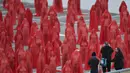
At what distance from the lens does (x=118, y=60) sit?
79.9 ft

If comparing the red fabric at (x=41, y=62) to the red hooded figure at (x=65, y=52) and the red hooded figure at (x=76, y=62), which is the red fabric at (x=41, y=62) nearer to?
the red hooded figure at (x=65, y=52)

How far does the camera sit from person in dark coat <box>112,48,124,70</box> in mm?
24247

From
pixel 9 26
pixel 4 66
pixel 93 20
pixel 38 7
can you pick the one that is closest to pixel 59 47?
pixel 4 66

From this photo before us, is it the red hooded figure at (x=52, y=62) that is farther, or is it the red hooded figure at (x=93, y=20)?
the red hooded figure at (x=93, y=20)

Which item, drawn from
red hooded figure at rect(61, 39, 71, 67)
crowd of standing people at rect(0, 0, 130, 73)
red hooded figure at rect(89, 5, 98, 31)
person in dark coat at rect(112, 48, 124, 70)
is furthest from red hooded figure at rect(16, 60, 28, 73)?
red hooded figure at rect(89, 5, 98, 31)

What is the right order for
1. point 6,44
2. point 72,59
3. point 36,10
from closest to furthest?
point 72,59 → point 6,44 → point 36,10

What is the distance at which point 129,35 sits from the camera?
27062 mm

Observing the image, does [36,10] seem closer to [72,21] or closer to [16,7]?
[16,7]

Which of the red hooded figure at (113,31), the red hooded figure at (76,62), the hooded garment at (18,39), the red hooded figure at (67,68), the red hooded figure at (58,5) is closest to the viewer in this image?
the red hooded figure at (67,68)

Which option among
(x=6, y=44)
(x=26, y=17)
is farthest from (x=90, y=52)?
(x=26, y=17)

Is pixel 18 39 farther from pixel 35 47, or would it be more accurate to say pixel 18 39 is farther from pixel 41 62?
pixel 41 62

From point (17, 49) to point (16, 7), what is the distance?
8.33m

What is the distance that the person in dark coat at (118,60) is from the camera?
2425cm

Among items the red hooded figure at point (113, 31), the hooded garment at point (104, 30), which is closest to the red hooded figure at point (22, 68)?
the red hooded figure at point (113, 31)
